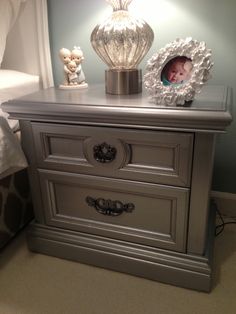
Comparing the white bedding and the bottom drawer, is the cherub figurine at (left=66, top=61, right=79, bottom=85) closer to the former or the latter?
the white bedding

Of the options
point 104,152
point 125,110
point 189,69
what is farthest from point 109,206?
point 189,69

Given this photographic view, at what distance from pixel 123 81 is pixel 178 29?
0.35 m

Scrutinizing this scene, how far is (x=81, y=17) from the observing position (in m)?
1.22

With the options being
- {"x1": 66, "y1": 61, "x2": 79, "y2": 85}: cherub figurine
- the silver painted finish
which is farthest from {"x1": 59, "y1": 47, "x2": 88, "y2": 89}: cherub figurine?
the silver painted finish

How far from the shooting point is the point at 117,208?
99cm

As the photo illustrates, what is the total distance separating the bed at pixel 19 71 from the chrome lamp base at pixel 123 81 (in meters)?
0.37

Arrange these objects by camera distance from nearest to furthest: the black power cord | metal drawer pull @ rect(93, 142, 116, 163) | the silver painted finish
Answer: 1. the silver painted finish
2. metal drawer pull @ rect(93, 142, 116, 163)
3. the black power cord

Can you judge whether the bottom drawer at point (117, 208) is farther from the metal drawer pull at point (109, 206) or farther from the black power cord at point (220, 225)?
the black power cord at point (220, 225)

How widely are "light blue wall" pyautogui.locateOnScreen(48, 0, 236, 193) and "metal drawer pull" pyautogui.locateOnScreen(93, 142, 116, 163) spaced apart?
18.4 inches

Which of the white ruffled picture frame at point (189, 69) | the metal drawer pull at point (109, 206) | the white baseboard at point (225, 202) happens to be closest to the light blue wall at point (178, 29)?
the white baseboard at point (225, 202)

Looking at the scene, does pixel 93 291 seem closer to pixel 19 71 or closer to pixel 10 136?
pixel 10 136

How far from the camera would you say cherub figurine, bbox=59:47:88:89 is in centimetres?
110

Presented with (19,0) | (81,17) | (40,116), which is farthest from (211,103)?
(19,0)

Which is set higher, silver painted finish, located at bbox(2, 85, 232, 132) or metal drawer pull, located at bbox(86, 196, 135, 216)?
silver painted finish, located at bbox(2, 85, 232, 132)
